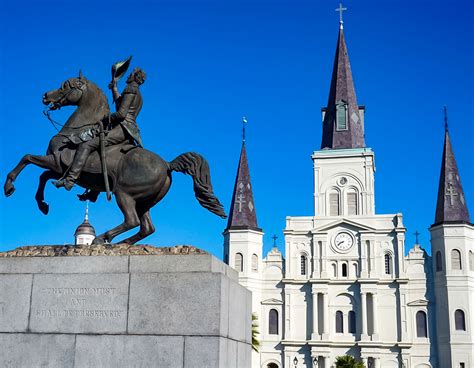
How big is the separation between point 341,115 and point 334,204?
9.49 meters

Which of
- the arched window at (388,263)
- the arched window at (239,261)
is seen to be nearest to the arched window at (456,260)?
the arched window at (388,263)

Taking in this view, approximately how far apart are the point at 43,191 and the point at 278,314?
46397 millimetres

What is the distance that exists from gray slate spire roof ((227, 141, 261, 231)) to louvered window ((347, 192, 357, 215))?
311 inches

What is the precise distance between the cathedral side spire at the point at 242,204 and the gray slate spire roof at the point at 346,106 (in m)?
7.99

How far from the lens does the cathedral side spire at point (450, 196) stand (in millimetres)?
51500

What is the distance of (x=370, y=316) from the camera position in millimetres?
51688

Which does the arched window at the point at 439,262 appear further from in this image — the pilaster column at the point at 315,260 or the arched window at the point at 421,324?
the pilaster column at the point at 315,260

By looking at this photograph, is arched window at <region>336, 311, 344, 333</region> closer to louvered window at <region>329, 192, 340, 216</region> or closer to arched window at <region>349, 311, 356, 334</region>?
arched window at <region>349, 311, 356, 334</region>

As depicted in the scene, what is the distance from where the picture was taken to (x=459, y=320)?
49062 millimetres

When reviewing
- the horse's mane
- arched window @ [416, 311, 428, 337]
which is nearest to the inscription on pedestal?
the horse's mane

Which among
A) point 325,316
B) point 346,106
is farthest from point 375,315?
point 346,106

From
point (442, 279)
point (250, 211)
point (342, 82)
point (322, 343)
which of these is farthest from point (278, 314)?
point (342, 82)

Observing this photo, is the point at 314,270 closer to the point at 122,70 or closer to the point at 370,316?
the point at 370,316

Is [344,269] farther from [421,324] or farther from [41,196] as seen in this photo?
[41,196]
